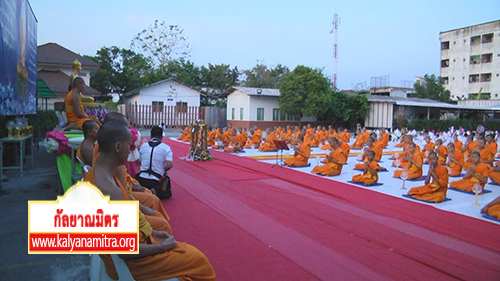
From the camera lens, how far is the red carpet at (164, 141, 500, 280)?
154 inches

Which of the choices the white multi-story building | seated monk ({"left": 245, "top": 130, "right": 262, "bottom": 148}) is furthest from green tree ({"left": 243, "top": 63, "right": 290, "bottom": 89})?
seated monk ({"left": 245, "top": 130, "right": 262, "bottom": 148})

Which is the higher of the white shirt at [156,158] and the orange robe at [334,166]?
the white shirt at [156,158]

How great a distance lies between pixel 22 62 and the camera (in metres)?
9.14

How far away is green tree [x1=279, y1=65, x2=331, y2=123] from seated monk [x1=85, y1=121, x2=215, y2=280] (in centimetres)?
2317

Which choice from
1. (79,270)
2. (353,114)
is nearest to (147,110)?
(353,114)

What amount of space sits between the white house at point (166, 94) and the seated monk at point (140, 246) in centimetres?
2643

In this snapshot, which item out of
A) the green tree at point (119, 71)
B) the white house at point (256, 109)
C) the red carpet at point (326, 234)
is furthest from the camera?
the green tree at point (119, 71)

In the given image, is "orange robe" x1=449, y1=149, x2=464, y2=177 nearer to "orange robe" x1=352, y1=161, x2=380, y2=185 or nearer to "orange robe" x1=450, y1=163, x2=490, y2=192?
"orange robe" x1=450, y1=163, x2=490, y2=192

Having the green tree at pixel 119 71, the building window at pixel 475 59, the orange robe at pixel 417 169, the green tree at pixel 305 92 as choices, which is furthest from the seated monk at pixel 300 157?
the building window at pixel 475 59

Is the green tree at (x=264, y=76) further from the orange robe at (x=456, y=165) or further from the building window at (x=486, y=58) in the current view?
the orange robe at (x=456, y=165)

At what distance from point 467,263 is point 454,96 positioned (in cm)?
4429

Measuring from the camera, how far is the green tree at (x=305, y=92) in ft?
82.8

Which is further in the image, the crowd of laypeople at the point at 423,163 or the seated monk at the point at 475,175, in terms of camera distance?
the seated monk at the point at 475,175

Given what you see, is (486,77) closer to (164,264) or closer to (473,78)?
(473,78)
